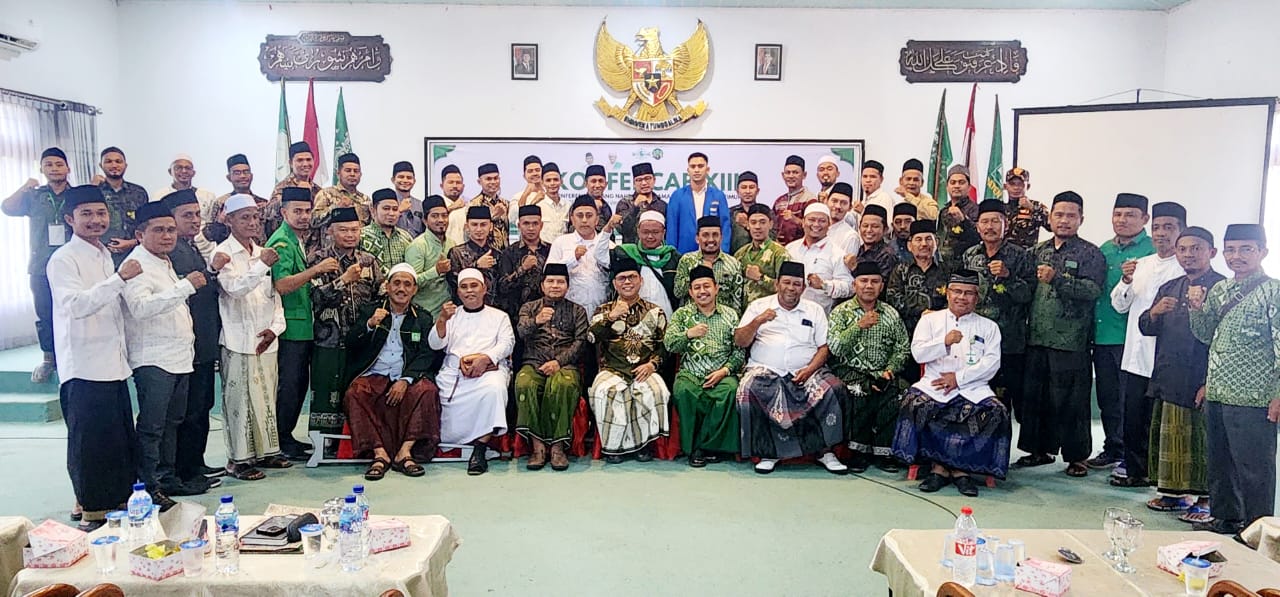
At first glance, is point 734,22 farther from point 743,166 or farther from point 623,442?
point 623,442

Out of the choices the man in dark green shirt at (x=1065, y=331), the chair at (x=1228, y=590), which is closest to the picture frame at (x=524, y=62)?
the man in dark green shirt at (x=1065, y=331)

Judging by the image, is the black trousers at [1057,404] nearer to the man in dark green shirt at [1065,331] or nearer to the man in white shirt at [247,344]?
the man in dark green shirt at [1065,331]

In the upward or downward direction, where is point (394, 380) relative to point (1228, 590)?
downward

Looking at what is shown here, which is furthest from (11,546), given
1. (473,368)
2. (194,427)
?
(473,368)

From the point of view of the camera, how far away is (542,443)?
5047mm

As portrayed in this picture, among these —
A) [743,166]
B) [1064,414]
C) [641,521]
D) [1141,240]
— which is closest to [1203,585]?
[641,521]

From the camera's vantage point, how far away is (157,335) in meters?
4.09

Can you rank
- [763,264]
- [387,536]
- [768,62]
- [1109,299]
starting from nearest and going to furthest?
[387,536]
[1109,299]
[763,264]
[768,62]

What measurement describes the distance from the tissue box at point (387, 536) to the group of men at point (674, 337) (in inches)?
85.4

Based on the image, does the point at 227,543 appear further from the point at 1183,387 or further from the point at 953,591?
the point at 1183,387

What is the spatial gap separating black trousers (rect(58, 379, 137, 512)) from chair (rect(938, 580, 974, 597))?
143 inches

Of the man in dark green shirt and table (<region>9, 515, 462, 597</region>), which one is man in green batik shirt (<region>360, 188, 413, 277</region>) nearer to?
table (<region>9, 515, 462, 597</region>)

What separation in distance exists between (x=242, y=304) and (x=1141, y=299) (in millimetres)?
5060

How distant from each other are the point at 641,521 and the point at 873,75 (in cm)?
588
